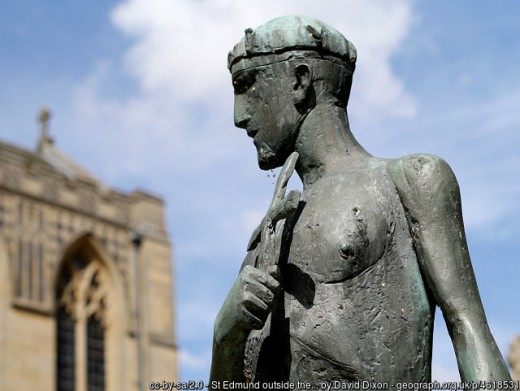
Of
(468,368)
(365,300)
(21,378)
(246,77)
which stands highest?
(21,378)

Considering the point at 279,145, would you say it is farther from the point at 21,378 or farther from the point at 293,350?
the point at 21,378

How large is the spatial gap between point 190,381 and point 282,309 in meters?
0.44

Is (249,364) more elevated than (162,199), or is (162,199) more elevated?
(162,199)

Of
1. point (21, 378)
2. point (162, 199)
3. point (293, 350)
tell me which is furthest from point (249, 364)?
point (162, 199)

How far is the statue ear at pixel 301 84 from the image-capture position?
2693mm

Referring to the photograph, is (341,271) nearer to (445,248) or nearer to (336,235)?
(336,235)

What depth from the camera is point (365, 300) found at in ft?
8.18

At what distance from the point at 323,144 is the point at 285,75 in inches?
6.6

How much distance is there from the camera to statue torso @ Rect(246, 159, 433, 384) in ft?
8.12

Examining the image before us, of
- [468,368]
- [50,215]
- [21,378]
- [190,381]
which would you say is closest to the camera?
[468,368]

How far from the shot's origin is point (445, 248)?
98.5 inches

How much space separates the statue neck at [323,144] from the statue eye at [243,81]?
144 mm

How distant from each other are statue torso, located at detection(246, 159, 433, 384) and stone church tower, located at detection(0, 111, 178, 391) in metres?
22.2

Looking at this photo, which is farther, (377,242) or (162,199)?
(162,199)
